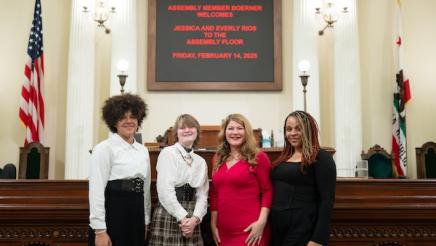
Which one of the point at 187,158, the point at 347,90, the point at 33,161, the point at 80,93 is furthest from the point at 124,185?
the point at 347,90

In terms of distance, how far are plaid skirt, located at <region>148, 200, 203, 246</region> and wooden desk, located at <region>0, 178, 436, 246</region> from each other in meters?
0.79

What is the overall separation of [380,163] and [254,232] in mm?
4791

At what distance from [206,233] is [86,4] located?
5.59 meters

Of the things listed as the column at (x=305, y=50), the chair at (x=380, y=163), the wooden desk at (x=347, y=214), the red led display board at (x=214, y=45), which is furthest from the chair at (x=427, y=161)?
the wooden desk at (x=347, y=214)

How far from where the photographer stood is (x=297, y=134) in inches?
106

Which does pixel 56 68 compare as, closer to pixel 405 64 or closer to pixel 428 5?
pixel 405 64

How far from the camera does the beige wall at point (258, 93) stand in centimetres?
760

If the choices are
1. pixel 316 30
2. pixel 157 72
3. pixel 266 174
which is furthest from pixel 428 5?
pixel 266 174

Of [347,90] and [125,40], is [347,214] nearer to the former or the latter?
[347,90]

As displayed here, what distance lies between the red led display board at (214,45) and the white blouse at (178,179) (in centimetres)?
488

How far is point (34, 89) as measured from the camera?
7016 mm

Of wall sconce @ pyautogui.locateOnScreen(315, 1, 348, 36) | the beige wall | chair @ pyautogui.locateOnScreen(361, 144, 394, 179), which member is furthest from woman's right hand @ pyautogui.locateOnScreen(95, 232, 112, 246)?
wall sconce @ pyautogui.locateOnScreen(315, 1, 348, 36)

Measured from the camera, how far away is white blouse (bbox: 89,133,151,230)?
101 inches

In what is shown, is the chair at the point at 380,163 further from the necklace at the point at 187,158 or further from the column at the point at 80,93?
the necklace at the point at 187,158
